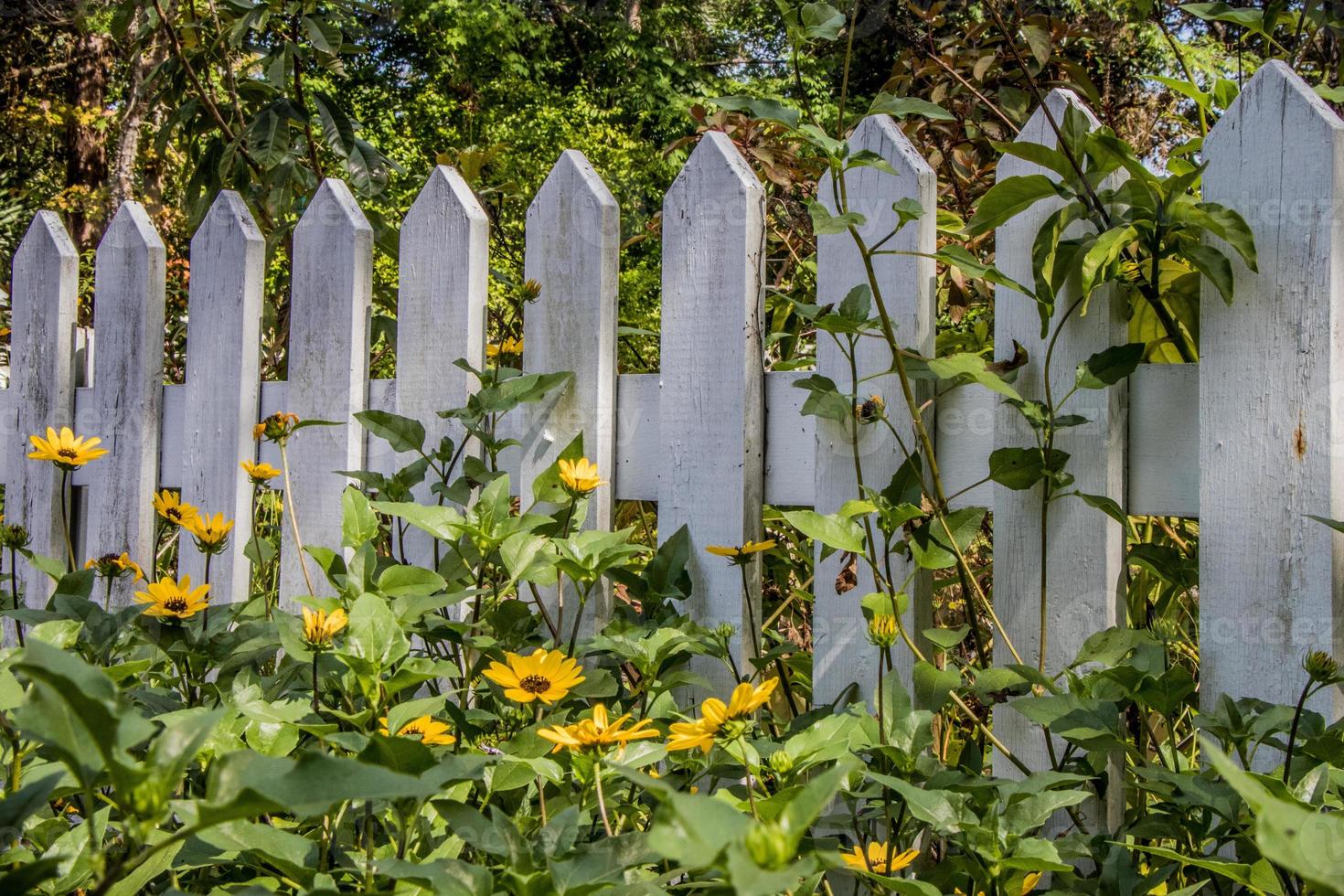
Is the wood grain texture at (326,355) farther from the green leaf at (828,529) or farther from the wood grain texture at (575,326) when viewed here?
the green leaf at (828,529)

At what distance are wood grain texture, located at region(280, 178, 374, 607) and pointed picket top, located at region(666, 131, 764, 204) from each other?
2.02 ft

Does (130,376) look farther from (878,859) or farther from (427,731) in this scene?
(878,859)

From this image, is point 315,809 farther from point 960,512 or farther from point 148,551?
point 148,551

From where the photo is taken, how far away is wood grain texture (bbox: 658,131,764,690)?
5.20 ft

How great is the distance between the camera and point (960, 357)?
4.44 ft

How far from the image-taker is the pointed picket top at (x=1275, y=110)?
1.30 metres

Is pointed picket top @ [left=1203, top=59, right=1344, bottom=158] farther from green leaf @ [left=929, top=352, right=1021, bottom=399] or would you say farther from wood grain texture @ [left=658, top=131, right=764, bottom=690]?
wood grain texture @ [left=658, top=131, right=764, bottom=690]

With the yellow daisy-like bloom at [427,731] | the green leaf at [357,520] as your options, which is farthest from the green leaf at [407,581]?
the yellow daisy-like bloom at [427,731]

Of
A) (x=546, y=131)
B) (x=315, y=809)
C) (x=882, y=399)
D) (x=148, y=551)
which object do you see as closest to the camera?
(x=315, y=809)

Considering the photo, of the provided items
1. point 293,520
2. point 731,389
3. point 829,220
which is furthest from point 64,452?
point 829,220

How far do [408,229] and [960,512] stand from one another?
1.01m

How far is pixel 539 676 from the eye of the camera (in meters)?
1.05

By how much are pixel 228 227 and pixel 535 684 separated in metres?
1.36

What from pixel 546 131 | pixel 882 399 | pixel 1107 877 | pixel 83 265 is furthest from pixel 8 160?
pixel 1107 877
